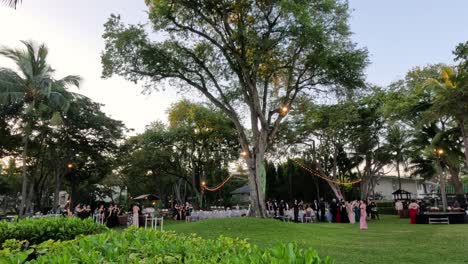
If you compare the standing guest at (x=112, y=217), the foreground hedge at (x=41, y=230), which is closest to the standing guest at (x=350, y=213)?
the standing guest at (x=112, y=217)

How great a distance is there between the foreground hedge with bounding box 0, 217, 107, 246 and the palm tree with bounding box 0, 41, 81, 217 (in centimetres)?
1914

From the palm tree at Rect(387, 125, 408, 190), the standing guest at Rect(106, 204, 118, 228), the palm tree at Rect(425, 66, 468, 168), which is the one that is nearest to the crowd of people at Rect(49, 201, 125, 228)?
the standing guest at Rect(106, 204, 118, 228)

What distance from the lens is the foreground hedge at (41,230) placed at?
6637mm

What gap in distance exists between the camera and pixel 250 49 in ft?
56.5

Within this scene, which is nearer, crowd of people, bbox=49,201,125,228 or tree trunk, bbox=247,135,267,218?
tree trunk, bbox=247,135,267,218

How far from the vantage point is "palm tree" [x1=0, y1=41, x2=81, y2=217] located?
77.9 ft

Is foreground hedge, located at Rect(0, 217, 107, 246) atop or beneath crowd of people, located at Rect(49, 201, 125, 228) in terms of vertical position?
atop

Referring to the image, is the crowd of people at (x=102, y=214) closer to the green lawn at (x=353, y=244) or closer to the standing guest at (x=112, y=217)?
the standing guest at (x=112, y=217)

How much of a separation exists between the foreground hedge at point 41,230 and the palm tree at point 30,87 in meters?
19.1

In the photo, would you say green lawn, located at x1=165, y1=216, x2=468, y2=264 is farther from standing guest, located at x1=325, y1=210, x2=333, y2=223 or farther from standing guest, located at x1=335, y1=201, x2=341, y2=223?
standing guest, located at x1=325, y1=210, x2=333, y2=223

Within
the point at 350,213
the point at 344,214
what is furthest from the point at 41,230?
the point at 344,214

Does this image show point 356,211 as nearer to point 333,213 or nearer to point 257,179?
point 333,213

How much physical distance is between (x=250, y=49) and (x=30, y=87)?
15997 mm

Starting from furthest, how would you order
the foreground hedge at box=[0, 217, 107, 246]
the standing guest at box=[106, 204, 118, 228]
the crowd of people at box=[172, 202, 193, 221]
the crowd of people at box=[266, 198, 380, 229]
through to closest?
the crowd of people at box=[172, 202, 193, 221] → the crowd of people at box=[266, 198, 380, 229] → the standing guest at box=[106, 204, 118, 228] → the foreground hedge at box=[0, 217, 107, 246]
